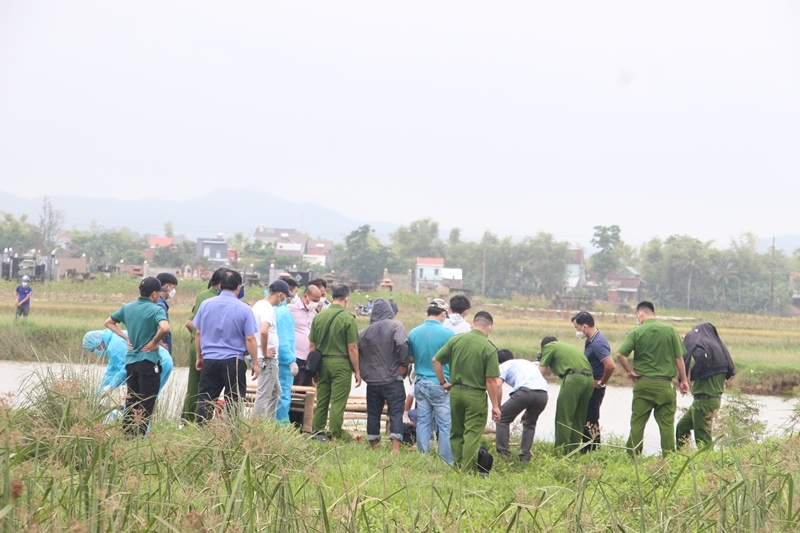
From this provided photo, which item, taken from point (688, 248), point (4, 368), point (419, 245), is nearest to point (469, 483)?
point (4, 368)

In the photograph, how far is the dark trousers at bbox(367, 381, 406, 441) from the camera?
988cm

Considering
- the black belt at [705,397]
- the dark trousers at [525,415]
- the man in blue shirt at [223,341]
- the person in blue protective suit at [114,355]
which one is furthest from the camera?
the black belt at [705,397]

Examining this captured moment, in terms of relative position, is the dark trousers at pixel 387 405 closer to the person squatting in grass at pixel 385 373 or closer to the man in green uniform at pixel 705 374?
the person squatting in grass at pixel 385 373

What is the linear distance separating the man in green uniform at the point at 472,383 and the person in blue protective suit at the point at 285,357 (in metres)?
1.92

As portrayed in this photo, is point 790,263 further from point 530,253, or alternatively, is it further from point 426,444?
point 426,444

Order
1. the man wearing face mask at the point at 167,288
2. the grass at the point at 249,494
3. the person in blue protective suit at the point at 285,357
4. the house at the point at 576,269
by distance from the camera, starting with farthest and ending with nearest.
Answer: the house at the point at 576,269 < the man wearing face mask at the point at 167,288 < the person in blue protective suit at the point at 285,357 < the grass at the point at 249,494

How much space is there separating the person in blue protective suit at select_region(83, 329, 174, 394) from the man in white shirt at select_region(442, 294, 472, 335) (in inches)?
113

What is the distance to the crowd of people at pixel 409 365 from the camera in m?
A: 8.89

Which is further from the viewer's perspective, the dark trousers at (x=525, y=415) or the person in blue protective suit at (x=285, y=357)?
the person in blue protective suit at (x=285, y=357)

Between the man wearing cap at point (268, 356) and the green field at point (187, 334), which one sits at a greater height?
the man wearing cap at point (268, 356)

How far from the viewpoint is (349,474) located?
749 centimetres

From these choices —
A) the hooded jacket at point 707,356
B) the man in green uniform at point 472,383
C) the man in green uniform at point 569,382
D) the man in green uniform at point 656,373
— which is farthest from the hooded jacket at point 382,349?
the hooded jacket at point 707,356

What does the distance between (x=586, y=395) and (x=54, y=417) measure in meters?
5.39

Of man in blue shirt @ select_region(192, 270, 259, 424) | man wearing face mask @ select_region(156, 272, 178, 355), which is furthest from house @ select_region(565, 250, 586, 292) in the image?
man in blue shirt @ select_region(192, 270, 259, 424)
